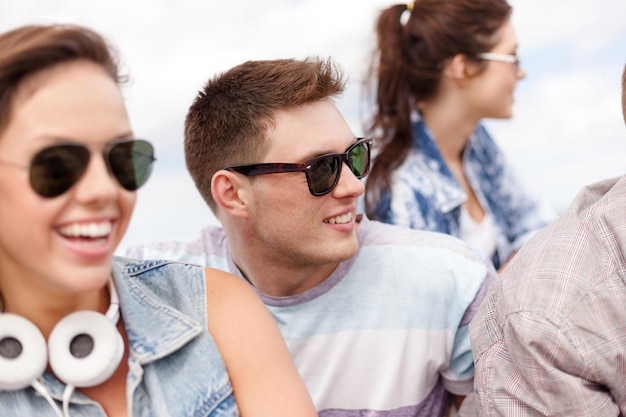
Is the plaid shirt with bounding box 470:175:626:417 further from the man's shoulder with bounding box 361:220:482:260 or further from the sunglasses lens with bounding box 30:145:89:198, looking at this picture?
the sunglasses lens with bounding box 30:145:89:198

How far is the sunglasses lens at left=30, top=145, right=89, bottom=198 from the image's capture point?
50.6 inches

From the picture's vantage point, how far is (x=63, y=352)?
4.63 ft

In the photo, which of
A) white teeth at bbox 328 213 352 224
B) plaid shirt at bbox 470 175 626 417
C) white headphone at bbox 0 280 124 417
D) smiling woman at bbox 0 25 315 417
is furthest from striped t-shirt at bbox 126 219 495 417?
white headphone at bbox 0 280 124 417

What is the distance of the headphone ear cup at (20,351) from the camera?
1.37m

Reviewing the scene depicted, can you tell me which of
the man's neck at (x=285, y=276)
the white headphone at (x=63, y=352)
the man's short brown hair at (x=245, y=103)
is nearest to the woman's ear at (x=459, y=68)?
the man's short brown hair at (x=245, y=103)

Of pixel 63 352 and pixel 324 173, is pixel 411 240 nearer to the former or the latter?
pixel 324 173

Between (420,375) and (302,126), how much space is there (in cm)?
78

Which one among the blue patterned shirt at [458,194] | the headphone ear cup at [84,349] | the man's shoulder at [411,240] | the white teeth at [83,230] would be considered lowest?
the blue patterned shirt at [458,194]

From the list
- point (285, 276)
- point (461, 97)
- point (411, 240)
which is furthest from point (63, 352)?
point (461, 97)

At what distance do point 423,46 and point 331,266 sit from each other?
2056 millimetres

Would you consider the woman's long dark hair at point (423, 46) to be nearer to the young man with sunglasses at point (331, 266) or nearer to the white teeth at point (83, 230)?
the young man with sunglasses at point (331, 266)

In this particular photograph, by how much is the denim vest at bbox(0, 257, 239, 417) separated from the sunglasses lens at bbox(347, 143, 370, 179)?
0.74 m

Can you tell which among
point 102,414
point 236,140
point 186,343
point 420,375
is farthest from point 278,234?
point 102,414

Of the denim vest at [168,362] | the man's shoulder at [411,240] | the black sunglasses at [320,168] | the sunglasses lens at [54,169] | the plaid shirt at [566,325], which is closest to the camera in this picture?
the sunglasses lens at [54,169]
